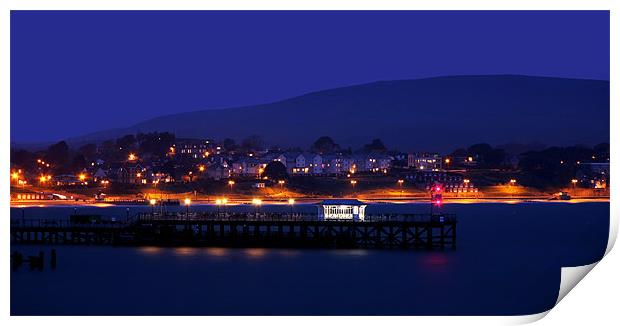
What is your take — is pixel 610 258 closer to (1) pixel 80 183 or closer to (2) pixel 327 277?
(2) pixel 327 277

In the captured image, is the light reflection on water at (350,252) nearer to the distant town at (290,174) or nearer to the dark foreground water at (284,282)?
the dark foreground water at (284,282)

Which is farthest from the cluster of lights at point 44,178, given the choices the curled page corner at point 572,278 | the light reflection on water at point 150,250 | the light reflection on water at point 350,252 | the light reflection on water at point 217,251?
the curled page corner at point 572,278

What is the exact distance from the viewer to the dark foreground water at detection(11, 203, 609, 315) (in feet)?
107

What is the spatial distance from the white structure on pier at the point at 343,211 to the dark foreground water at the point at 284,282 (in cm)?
190

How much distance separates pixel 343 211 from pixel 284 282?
30.0 ft

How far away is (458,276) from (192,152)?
5687 inches

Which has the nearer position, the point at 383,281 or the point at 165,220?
→ the point at 383,281

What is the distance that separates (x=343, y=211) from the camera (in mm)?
46281
